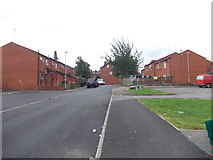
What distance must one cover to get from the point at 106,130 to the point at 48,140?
1.68m

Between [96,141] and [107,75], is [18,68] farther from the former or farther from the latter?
[107,75]

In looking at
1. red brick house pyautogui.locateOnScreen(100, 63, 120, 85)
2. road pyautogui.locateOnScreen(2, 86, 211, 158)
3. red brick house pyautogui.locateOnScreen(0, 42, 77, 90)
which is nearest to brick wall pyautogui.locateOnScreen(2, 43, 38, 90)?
red brick house pyautogui.locateOnScreen(0, 42, 77, 90)

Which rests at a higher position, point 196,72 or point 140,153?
point 196,72

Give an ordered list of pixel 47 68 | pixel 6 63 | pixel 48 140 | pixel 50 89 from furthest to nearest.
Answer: pixel 47 68, pixel 6 63, pixel 50 89, pixel 48 140

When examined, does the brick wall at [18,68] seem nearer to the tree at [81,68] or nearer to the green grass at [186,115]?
the tree at [81,68]

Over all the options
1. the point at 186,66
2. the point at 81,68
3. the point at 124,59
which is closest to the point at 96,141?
the point at 124,59

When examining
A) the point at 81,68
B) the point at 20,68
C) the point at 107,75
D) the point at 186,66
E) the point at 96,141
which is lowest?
the point at 96,141

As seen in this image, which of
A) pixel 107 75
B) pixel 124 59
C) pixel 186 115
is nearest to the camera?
pixel 186 115

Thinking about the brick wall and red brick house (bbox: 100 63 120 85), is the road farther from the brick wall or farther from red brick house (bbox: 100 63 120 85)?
red brick house (bbox: 100 63 120 85)

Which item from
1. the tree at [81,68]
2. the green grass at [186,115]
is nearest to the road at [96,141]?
the green grass at [186,115]

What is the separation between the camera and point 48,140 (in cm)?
416

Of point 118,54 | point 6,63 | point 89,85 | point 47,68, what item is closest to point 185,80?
point 118,54

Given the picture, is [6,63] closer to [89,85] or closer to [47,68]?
[47,68]

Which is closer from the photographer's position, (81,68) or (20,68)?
(20,68)
